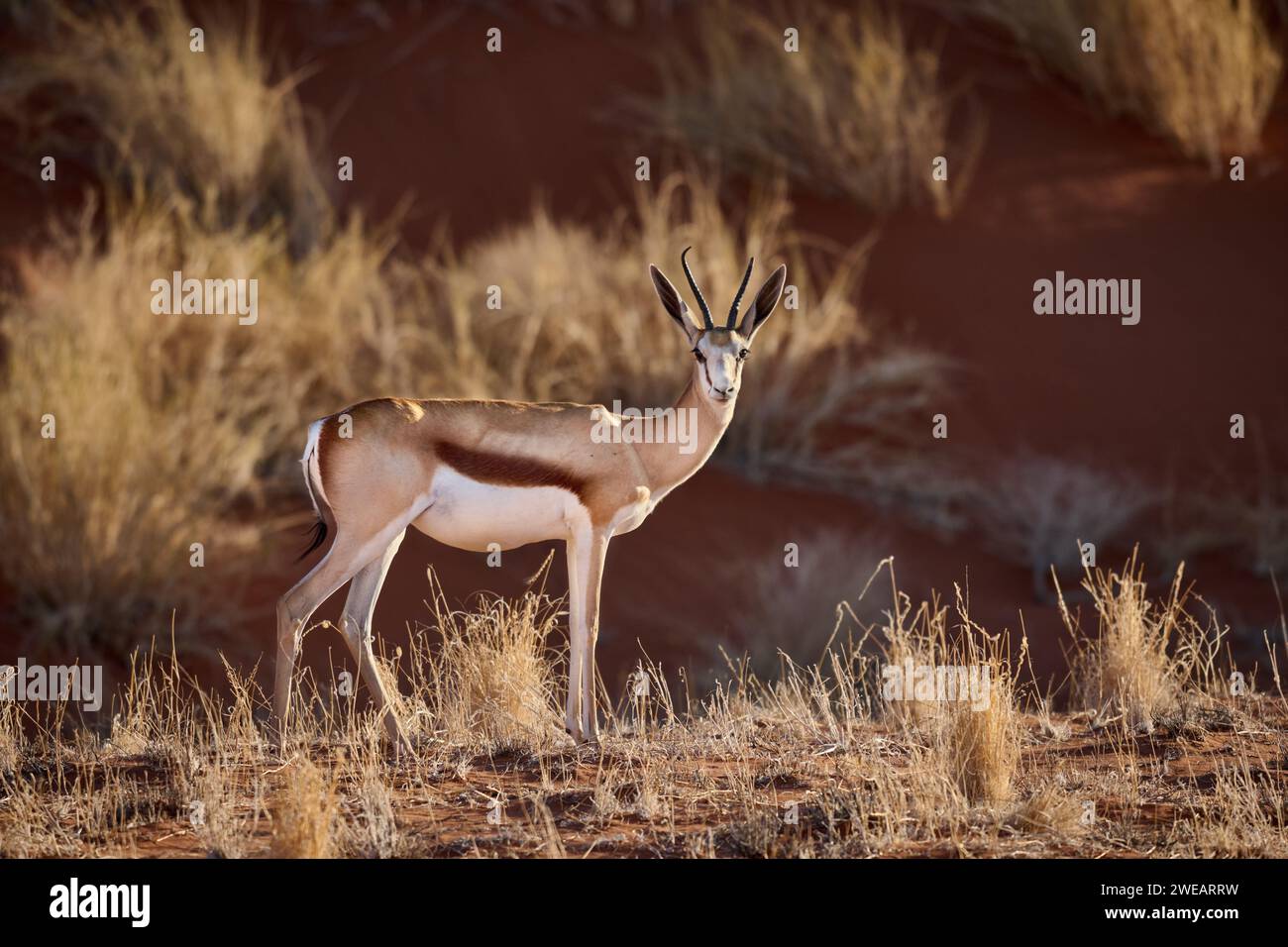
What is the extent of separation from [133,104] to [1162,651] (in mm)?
12393

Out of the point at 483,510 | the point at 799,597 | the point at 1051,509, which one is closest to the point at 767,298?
the point at 483,510

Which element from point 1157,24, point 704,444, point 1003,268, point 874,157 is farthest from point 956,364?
point 704,444

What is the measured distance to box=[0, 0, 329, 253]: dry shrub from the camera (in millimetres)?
16641

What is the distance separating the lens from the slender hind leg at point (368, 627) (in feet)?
23.5

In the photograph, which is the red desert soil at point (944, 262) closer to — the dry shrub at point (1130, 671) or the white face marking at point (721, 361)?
the dry shrub at point (1130, 671)

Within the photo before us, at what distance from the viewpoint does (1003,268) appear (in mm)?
16391

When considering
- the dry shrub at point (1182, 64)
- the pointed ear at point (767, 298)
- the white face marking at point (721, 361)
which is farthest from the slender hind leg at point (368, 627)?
the dry shrub at point (1182, 64)

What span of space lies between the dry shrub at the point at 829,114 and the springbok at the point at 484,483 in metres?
10.1

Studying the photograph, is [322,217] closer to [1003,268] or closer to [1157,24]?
[1003,268]

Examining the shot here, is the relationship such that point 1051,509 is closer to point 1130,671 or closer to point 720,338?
point 1130,671

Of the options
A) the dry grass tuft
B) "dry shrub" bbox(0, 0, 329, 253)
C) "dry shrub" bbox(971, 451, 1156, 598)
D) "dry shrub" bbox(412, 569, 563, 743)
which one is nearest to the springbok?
"dry shrub" bbox(412, 569, 563, 743)

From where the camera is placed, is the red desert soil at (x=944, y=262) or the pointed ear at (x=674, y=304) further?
the red desert soil at (x=944, y=262)

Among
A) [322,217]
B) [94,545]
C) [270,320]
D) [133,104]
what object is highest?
[133,104]

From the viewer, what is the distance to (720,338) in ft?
23.0
